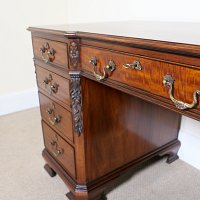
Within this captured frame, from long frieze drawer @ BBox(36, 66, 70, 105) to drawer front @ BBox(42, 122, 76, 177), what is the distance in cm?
22

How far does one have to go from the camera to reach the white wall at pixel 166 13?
1207mm

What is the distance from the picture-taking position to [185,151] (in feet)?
Answer: 4.70

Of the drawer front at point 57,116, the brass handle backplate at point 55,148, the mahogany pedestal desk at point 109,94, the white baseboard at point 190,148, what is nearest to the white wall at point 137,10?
the mahogany pedestal desk at point 109,94

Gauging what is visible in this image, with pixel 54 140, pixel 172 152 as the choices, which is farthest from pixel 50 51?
pixel 172 152

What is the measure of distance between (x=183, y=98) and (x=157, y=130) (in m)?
0.76

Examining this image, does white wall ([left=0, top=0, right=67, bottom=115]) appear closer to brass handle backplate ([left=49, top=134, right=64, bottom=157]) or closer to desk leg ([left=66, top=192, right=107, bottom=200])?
brass handle backplate ([left=49, top=134, right=64, bottom=157])

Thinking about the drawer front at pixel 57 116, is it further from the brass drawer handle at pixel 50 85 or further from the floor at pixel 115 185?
the floor at pixel 115 185

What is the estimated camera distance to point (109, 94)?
102cm

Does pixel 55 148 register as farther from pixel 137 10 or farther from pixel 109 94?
pixel 137 10

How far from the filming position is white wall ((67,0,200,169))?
1.21m

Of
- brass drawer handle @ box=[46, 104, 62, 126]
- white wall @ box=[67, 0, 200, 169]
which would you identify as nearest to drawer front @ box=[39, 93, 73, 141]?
brass drawer handle @ box=[46, 104, 62, 126]

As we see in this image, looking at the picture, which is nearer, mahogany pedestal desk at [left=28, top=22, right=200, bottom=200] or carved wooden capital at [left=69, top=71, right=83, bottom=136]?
mahogany pedestal desk at [left=28, top=22, right=200, bottom=200]

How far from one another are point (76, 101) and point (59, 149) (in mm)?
352

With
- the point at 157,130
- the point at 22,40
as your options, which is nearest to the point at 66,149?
the point at 157,130
